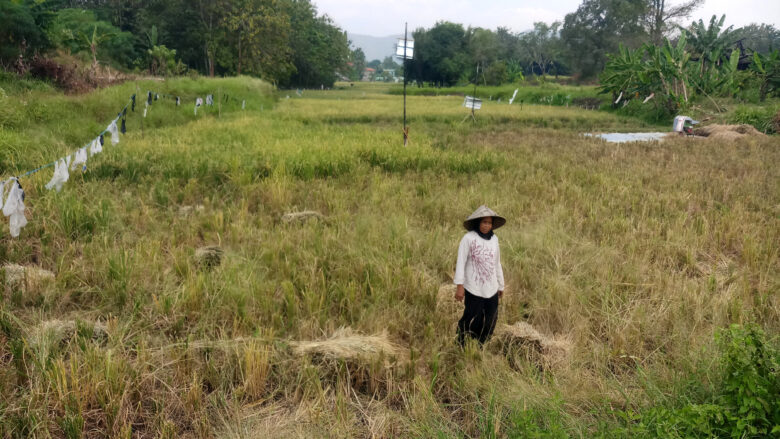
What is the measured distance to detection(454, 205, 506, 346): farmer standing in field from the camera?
9.17 ft

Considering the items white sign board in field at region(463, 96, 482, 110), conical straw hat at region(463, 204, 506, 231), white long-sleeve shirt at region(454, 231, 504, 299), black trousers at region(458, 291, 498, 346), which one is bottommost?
black trousers at region(458, 291, 498, 346)

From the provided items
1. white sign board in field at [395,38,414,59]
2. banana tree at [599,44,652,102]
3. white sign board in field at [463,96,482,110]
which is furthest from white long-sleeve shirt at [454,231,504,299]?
banana tree at [599,44,652,102]

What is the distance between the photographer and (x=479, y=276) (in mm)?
2803

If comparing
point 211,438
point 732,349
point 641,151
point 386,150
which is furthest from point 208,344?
point 641,151

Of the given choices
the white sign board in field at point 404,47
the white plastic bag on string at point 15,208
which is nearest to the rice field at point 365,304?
the white plastic bag on string at point 15,208

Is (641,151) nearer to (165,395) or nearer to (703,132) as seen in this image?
(703,132)

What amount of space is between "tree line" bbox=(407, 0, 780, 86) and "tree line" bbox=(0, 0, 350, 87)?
14046 millimetres

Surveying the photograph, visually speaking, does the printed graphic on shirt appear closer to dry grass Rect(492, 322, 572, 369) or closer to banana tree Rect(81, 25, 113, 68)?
dry grass Rect(492, 322, 572, 369)

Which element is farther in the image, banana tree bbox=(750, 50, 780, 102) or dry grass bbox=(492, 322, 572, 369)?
banana tree bbox=(750, 50, 780, 102)

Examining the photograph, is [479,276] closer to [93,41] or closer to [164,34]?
[93,41]

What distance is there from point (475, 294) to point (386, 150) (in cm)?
579

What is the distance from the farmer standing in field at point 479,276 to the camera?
110 inches

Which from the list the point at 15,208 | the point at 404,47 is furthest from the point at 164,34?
the point at 15,208

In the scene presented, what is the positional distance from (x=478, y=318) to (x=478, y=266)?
14.1 inches
